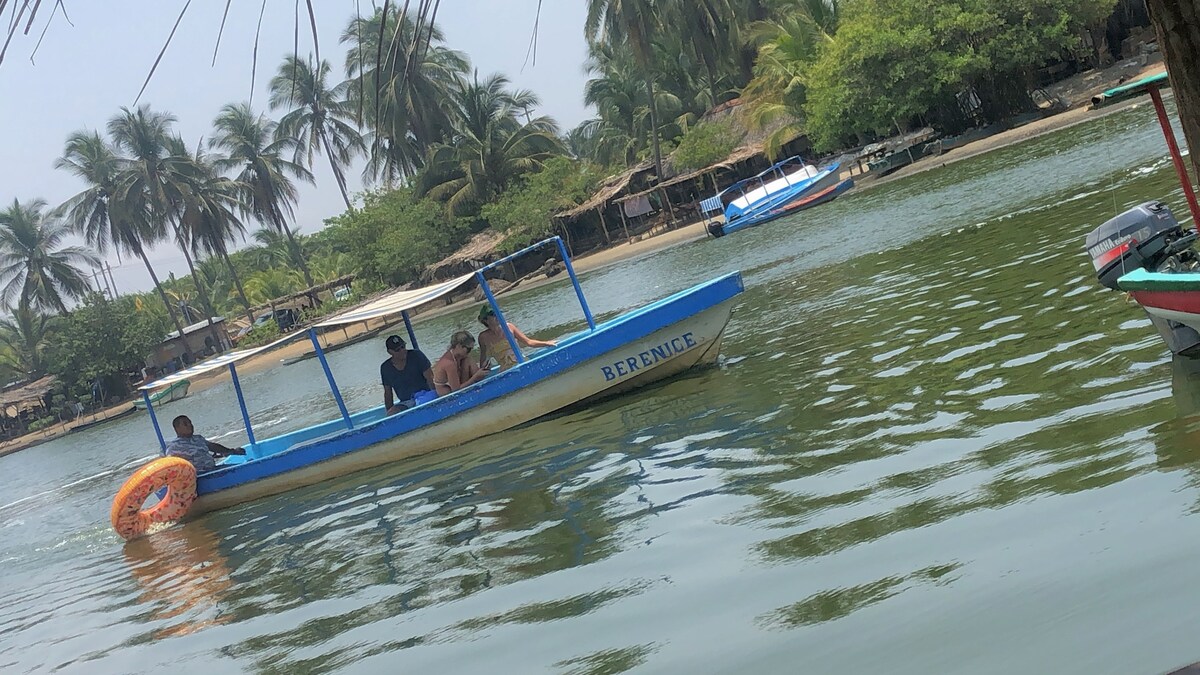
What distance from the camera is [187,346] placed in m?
61.2

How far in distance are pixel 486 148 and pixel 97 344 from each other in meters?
22.7

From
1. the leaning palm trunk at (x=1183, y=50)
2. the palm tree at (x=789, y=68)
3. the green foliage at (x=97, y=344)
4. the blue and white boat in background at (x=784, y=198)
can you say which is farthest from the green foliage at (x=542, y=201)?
the leaning palm trunk at (x=1183, y=50)

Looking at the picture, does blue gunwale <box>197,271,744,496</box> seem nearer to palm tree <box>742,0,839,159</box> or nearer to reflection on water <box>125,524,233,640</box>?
reflection on water <box>125,524,233,640</box>

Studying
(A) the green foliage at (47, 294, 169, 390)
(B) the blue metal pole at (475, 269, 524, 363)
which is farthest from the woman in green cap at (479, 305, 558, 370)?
(A) the green foliage at (47, 294, 169, 390)

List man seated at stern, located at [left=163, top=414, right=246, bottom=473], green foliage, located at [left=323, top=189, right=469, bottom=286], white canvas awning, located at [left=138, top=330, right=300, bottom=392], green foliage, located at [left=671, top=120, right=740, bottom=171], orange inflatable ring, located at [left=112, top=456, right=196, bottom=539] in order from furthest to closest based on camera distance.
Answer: green foliage, located at [left=323, top=189, right=469, bottom=286], green foliage, located at [left=671, top=120, right=740, bottom=171], man seated at stern, located at [left=163, top=414, right=246, bottom=473], white canvas awning, located at [left=138, top=330, right=300, bottom=392], orange inflatable ring, located at [left=112, top=456, right=196, bottom=539]

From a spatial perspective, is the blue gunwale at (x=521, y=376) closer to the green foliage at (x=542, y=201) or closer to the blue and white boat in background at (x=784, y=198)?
the blue and white boat in background at (x=784, y=198)

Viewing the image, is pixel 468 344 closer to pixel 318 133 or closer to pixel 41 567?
pixel 41 567

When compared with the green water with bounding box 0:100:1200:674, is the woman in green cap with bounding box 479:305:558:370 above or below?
above

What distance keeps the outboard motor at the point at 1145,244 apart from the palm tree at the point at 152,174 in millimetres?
57190

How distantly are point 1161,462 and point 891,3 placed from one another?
34184mm

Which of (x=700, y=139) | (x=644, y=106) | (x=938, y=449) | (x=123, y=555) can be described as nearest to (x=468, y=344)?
(x=123, y=555)

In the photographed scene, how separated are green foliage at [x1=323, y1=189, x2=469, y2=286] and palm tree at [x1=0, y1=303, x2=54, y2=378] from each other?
1847cm

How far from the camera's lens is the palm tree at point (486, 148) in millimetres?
56031

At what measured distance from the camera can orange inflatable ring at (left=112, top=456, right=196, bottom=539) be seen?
13266 millimetres
